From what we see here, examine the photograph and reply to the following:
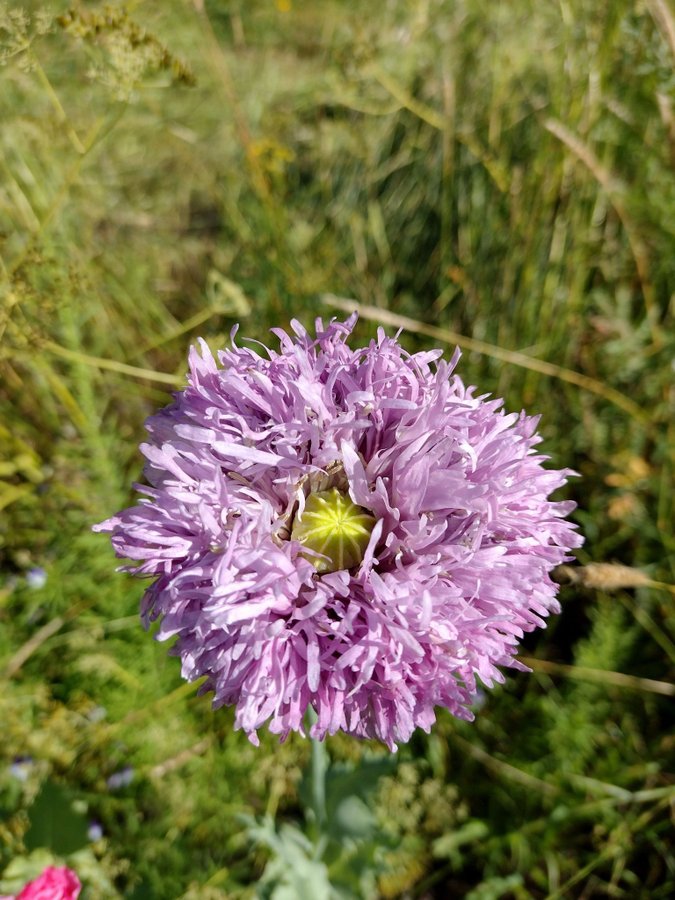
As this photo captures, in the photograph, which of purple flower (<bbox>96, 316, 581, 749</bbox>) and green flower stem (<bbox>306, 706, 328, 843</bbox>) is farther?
green flower stem (<bbox>306, 706, 328, 843</bbox>)

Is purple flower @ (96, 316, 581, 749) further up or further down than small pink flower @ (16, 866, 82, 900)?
further up

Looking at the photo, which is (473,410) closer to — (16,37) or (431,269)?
(16,37)

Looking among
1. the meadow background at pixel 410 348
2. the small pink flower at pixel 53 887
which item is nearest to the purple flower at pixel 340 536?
the meadow background at pixel 410 348

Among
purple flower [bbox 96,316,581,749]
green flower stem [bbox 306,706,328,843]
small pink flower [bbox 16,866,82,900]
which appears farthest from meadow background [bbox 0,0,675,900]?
purple flower [bbox 96,316,581,749]

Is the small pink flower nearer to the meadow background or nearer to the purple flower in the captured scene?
the meadow background

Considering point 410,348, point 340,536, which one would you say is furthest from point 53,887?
point 410,348

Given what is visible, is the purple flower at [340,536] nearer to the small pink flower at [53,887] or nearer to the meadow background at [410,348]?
the meadow background at [410,348]

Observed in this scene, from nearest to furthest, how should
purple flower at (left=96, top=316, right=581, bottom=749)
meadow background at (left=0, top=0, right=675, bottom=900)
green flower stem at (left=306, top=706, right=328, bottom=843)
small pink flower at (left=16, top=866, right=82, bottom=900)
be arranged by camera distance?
purple flower at (left=96, top=316, right=581, bottom=749), small pink flower at (left=16, top=866, right=82, bottom=900), green flower stem at (left=306, top=706, right=328, bottom=843), meadow background at (left=0, top=0, right=675, bottom=900)
